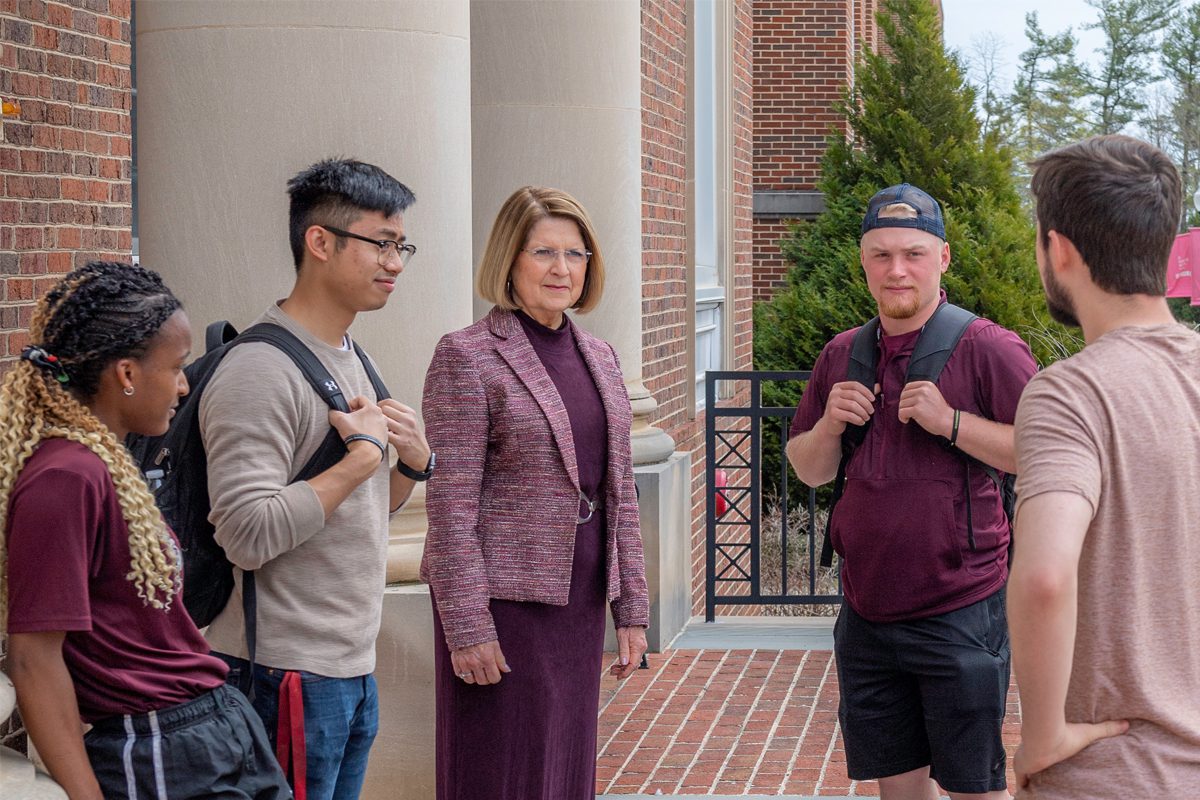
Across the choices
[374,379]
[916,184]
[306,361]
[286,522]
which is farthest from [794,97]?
[286,522]

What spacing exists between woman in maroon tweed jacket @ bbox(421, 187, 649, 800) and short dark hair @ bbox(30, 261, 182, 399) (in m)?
1.23

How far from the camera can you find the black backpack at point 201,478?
315 cm

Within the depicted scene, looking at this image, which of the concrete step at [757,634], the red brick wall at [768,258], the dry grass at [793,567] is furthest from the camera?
the red brick wall at [768,258]

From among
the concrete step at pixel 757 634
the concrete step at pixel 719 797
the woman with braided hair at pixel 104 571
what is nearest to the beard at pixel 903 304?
the woman with braided hair at pixel 104 571

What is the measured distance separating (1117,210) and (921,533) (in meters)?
1.67

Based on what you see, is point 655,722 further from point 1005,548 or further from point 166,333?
point 166,333

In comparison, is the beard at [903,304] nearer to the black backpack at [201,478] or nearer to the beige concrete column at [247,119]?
the black backpack at [201,478]

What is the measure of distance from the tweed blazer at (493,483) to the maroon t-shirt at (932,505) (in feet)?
2.46

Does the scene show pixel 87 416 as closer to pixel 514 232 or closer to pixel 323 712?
pixel 323 712

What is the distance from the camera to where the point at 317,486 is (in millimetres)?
3088

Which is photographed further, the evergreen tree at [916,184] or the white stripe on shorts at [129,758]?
the evergreen tree at [916,184]

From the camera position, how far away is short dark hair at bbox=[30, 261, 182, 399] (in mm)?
2547

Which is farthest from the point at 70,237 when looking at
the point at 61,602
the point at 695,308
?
the point at 695,308

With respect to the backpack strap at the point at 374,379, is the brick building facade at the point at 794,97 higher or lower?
higher
